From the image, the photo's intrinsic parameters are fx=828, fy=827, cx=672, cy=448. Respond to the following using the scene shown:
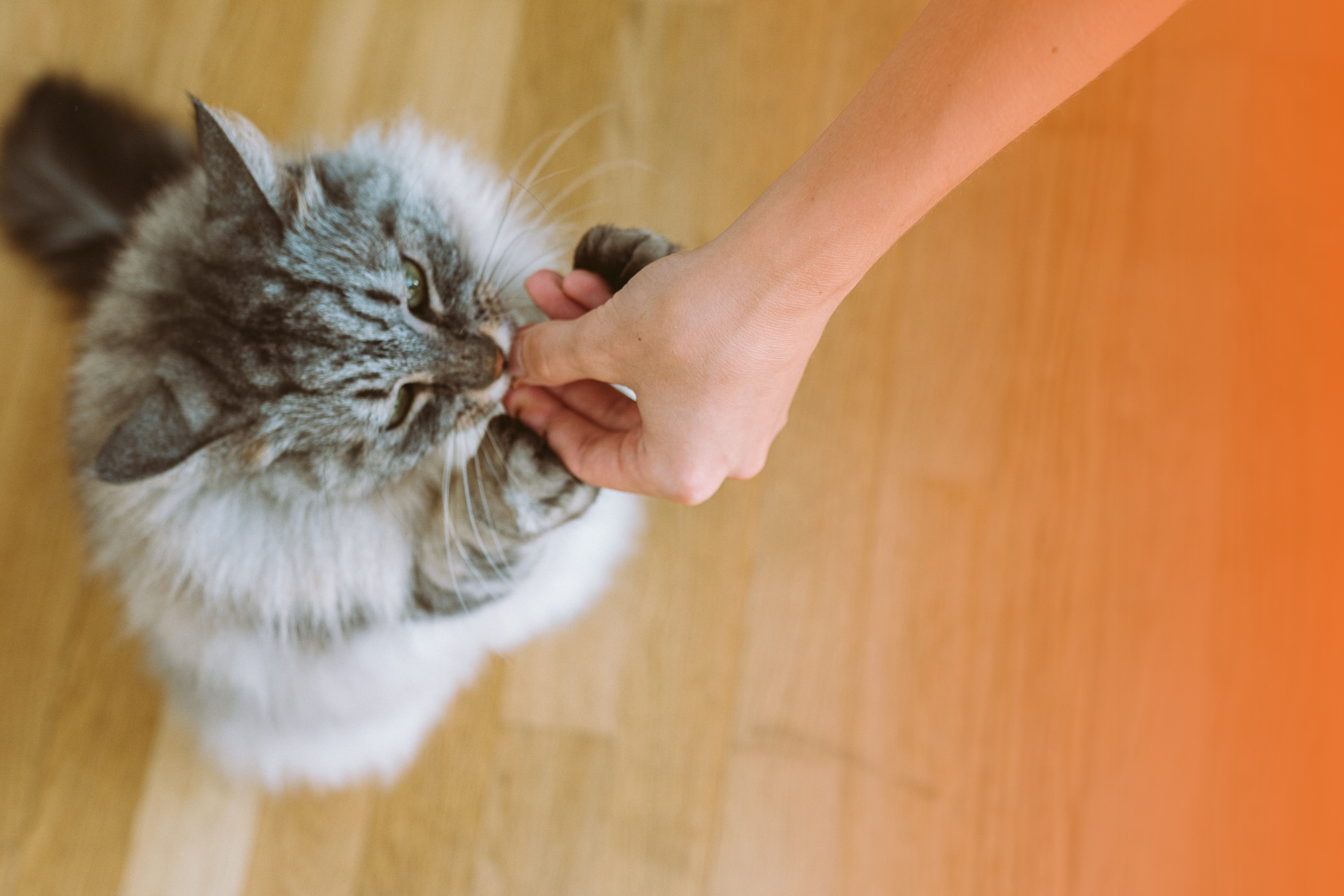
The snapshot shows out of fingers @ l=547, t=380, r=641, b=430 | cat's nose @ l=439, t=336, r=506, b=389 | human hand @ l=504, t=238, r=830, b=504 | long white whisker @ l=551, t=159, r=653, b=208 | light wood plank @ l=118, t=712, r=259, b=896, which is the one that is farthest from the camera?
long white whisker @ l=551, t=159, r=653, b=208

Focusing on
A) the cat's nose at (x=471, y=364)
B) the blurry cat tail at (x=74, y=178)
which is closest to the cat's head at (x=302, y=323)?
the cat's nose at (x=471, y=364)

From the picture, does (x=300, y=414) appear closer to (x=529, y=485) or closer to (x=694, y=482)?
(x=529, y=485)

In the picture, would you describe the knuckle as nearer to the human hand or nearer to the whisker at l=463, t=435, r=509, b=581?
the human hand

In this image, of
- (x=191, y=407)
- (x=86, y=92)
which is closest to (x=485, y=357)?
(x=191, y=407)

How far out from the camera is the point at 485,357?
100cm

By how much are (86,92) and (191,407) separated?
77 centimetres

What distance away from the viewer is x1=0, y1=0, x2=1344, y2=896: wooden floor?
143 centimetres

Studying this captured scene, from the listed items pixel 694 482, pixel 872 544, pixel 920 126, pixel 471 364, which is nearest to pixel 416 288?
pixel 471 364

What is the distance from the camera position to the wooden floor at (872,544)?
56.5 inches

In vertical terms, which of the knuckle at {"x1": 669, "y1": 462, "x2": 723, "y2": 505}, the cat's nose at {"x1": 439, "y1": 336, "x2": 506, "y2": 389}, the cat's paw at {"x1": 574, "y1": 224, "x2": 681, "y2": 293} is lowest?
the knuckle at {"x1": 669, "y1": 462, "x2": 723, "y2": 505}

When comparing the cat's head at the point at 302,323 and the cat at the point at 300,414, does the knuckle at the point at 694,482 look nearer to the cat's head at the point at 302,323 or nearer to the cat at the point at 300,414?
the cat at the point at 300,414

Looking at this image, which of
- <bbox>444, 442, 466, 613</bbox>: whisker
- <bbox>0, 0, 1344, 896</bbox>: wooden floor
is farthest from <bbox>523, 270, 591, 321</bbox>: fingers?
<bbox>0, 0, 1344, 896</bbox>: wooden floor

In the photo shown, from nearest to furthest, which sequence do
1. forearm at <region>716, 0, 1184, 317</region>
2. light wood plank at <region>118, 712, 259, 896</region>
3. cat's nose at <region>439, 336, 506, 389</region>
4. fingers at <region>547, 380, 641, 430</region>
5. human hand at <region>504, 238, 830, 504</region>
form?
1. forearm at <region>716, 0, 1184, 317</region>
2. human hand at <region>504, 238, 830, 504</region>
3. cat's nose at <region>439, 336, 506, 389</region>
4. fingers at <region>547, 380, 641, 430</region>
5. light wood plank at <region>118, 712, 259, 896</region>

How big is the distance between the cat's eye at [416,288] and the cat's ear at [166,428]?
242mm
